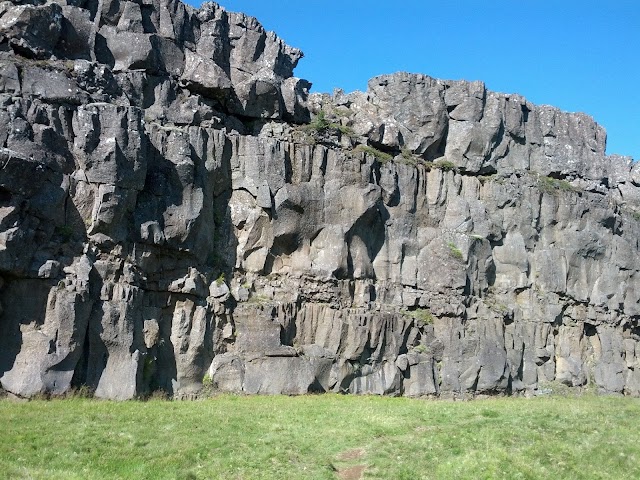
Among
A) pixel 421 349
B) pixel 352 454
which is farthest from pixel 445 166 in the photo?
pixel 352 454

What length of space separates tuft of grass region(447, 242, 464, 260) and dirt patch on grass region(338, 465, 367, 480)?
21.8 metres

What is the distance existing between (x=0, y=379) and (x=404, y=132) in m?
27.0

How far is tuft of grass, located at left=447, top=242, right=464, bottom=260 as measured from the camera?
132ft

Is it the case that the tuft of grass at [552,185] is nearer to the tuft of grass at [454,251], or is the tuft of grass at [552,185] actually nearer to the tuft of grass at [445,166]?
the tuft of grass at [445,166]

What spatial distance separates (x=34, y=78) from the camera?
1134 inches

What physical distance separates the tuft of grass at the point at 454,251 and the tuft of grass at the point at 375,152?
5.87 metres

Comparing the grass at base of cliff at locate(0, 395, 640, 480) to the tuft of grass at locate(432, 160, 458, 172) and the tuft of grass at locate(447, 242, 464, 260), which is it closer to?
the tuft of grass at locate(447, 242, 464, 260)

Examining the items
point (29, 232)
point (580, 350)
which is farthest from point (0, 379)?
point (580, 350)

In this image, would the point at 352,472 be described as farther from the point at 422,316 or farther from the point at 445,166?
the point at 445,166

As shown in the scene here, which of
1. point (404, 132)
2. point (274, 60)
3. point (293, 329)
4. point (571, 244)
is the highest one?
point (274, 60)

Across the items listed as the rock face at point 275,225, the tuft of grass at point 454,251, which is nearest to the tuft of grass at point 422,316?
the rock face at point 275,225

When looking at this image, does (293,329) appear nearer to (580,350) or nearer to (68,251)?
(68,251)

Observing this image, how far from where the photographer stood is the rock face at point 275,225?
28.0m

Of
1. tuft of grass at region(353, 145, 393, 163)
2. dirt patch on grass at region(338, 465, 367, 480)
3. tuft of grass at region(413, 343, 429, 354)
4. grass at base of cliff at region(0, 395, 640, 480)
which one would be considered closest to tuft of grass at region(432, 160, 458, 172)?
tuft of grass at region(353, 145, 393, 163)
